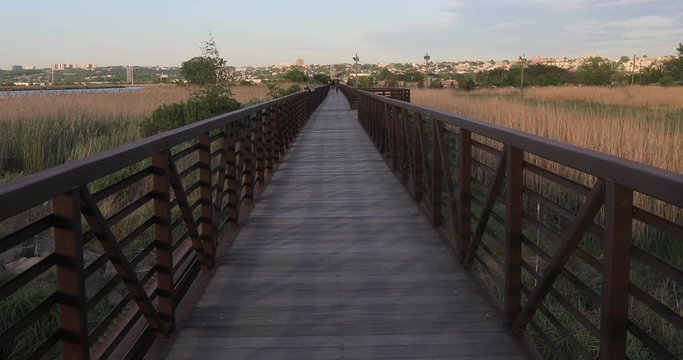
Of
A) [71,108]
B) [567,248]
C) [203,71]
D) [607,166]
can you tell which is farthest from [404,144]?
[71,108]

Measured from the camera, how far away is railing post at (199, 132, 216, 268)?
4.77 m

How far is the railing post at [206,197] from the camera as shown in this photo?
15.6 ft

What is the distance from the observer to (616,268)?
2.36 metres

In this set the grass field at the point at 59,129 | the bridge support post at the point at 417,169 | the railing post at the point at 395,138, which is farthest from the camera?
the grass field at the point at 59,129

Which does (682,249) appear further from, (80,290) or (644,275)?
(80,290)

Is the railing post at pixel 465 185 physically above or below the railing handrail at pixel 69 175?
below

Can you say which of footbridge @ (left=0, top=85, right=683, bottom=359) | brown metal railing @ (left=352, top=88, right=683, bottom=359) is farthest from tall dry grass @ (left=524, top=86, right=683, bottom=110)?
footbridge @ (left=0, top=85, right=683, bottom=359)

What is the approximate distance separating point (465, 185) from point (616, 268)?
2.48 m

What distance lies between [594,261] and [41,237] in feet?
21.2

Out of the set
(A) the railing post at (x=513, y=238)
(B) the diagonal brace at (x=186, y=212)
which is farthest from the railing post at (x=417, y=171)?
(A) the railing post at (x=513, y=238)

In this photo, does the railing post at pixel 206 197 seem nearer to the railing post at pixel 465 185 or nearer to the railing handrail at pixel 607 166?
the railing post at pixel 465 185

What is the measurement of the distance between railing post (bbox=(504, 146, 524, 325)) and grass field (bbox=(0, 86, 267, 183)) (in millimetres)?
8732

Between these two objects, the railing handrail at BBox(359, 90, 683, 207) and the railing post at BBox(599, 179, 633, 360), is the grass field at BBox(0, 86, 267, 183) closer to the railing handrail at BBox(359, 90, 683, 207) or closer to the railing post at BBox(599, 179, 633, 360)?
the railing handrail at BBox(359, 90, 683, 207)

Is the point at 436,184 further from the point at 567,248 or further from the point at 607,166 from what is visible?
the point at 607,166
